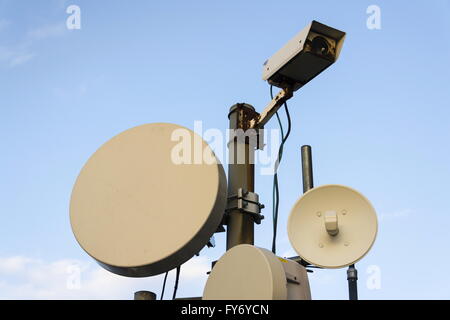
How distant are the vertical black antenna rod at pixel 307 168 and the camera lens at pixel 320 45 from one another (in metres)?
0.77

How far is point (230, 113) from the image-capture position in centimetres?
396

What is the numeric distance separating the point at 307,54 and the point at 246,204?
107cm

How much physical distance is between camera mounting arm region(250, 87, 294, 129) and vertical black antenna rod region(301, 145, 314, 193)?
390 mm

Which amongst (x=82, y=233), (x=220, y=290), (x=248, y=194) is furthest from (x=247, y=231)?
(x=82, y=233)

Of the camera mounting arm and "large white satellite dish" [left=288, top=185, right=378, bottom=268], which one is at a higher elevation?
the camera mounting arm

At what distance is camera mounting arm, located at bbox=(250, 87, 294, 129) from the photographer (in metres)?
3.79

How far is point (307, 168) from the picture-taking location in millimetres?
3924

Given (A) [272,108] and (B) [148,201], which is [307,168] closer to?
(A) [272,108]

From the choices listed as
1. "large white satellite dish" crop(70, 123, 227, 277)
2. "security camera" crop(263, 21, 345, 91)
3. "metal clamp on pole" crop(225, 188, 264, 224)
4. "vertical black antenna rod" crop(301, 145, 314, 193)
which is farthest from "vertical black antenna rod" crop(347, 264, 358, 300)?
"large white satellite dish" crop(70, 123, 227, 277)

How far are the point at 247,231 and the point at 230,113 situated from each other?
97cm

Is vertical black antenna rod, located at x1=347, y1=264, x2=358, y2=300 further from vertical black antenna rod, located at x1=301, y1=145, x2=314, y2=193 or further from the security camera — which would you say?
the security camera

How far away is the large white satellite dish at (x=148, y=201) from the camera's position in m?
2.98

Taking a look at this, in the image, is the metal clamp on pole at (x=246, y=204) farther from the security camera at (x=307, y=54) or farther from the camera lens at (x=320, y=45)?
the camera lens at (x=320, y=45)
